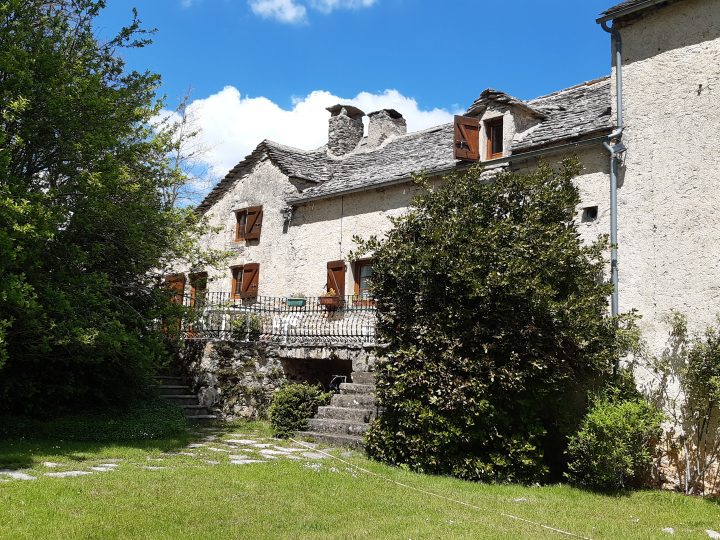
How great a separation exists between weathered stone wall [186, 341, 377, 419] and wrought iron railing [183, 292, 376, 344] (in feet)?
1.04

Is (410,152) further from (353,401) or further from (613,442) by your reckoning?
(613,442)

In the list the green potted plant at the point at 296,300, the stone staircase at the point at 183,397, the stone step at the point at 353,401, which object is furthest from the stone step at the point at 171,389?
→ the stone step at the point at 353,401

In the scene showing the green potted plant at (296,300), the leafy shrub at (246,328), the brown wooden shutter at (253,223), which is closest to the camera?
the leafy shrub at (246,328)

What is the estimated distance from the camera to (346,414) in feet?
40.8

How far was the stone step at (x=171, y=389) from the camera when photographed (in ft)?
48.5

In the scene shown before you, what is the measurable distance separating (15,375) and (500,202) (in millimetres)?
9125

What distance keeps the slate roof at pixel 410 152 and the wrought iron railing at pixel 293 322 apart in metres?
3.02

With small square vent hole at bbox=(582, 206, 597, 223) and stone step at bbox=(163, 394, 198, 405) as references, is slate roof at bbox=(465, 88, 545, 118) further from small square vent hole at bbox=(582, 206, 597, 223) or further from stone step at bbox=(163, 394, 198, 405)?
stone step at bbox=(163, 394, 198, 405)

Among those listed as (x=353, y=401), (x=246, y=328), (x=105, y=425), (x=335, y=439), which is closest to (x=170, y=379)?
(x=246, y=328)

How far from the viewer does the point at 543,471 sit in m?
9.75

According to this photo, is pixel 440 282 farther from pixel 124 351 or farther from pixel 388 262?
pixel 124 351

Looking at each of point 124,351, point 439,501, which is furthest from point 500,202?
point 124,351

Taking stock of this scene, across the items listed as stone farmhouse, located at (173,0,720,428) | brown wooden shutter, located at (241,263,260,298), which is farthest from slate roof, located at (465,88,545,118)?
brown wooden shutter, located at (241,263,260,298)

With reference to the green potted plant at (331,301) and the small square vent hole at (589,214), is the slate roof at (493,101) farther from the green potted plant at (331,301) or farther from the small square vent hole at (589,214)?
the green potted plant at (331,301)
